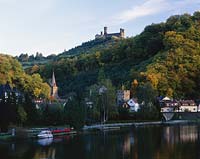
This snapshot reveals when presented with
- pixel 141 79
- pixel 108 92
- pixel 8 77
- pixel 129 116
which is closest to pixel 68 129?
pixel 108 92

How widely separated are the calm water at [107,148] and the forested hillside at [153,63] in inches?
1972

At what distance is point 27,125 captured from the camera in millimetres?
60094

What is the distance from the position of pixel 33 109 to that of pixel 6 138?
32.6ft

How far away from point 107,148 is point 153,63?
7808 cm

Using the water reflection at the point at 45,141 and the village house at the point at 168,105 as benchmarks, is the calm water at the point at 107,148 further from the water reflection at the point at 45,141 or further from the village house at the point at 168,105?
the village house at the point at 168,105

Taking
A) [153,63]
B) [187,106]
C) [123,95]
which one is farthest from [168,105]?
[153,63]

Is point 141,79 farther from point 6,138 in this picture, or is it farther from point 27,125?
point 6,138

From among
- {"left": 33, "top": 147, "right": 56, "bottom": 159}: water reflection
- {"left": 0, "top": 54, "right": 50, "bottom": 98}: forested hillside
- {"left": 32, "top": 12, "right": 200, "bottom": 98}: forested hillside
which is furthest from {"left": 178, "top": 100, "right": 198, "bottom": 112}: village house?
{"left": 33, "top": 147, "right": 56, "bottom": 159}: water reflection

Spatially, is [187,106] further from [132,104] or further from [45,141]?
[45,141]

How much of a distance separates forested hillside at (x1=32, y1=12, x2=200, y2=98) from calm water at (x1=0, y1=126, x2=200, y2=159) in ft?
164

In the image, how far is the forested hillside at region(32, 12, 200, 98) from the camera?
113 meters

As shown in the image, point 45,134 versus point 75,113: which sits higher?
point 75,113

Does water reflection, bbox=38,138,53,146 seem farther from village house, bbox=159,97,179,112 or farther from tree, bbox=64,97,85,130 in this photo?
village house, bbox=159,97,179,112

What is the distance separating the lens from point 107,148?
145 feet
